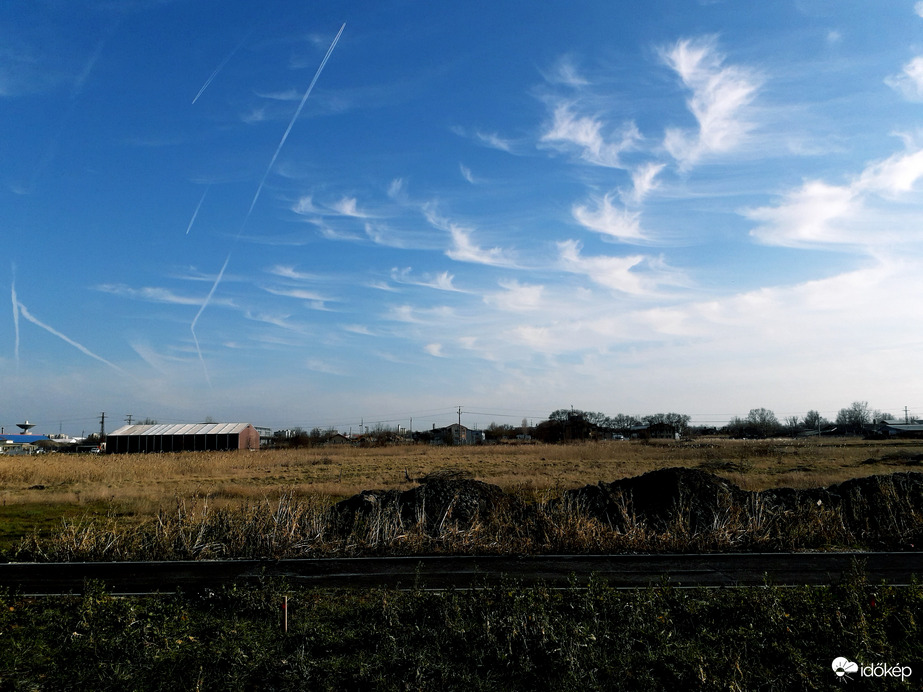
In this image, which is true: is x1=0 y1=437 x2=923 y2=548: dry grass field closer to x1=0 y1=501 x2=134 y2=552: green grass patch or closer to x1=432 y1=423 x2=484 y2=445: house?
x1=0 y1=501 x2=134 y2=552: green grass patch

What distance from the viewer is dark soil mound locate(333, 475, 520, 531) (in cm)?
1725

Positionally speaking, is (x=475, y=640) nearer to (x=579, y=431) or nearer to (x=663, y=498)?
(x=663, y=498)

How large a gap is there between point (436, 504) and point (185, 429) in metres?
78.7

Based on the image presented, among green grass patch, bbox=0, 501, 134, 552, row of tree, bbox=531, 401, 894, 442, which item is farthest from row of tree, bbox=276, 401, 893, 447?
green grass patch, bbox=0, 501, 134, 552

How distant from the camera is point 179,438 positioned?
84.2 metres

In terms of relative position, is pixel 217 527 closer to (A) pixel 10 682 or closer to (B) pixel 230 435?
(A) pixel 10 682

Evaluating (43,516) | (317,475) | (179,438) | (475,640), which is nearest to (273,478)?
(317,475)

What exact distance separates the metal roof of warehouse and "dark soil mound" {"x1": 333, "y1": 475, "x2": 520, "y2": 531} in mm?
72897

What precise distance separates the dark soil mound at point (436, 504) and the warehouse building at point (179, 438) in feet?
224

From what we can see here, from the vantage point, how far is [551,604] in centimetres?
861

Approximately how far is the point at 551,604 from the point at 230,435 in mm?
84331

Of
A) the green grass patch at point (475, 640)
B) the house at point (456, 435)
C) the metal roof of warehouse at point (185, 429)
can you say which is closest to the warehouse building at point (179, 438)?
the metal roof of warehouse at point (185, 429)

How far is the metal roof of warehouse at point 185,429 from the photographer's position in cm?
8419

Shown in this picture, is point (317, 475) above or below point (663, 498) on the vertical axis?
below
